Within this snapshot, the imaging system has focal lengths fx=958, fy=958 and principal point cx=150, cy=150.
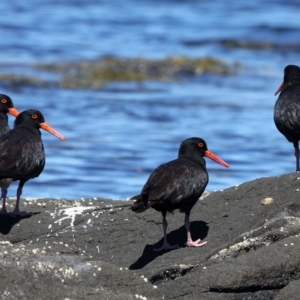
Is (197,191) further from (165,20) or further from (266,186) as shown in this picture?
(165,20)

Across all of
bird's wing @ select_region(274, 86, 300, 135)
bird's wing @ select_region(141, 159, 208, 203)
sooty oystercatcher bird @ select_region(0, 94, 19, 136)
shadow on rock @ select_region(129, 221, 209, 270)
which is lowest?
shadow on rock @ select_region(129, 221, 209, 270)

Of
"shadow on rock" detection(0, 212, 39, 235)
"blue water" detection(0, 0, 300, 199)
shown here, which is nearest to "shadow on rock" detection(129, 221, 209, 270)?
"shadow on rock" detection(0, 212, 39, 235)

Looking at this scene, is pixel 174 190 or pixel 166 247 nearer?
pixel 166 247

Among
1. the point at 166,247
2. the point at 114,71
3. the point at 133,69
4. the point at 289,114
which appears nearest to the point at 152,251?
the point at 166,247

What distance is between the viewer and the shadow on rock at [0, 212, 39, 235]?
7887mm

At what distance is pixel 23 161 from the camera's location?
324 inches

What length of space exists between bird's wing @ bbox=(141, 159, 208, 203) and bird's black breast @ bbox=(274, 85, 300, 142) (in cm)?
171

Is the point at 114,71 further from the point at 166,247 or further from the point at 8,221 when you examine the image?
the point at 166,247

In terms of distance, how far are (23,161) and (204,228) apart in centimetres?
171

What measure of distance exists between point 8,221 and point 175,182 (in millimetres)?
1527

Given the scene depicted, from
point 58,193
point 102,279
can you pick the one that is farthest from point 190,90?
point 102,279

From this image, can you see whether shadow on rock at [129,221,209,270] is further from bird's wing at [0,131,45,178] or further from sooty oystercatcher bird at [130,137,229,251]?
bird's wing at [0,131,45,178]

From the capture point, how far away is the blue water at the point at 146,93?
14555mm

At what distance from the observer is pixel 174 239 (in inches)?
300
